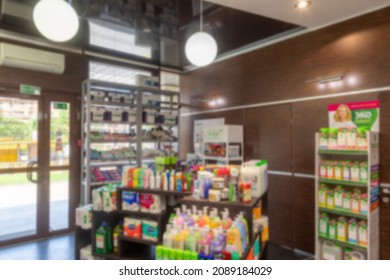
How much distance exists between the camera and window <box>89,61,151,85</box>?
17.2 feet

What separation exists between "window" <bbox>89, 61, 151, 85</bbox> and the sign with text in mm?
3821

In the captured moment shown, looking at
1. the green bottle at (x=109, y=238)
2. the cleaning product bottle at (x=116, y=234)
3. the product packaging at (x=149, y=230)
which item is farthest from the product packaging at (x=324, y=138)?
the green bottle at (x=109, y=238)

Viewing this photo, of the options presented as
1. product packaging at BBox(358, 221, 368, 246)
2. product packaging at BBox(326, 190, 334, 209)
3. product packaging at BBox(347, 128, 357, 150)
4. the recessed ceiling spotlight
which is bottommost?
product packaging at BBox(358, 221, 368, 246)

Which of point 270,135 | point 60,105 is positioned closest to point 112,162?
point 60,105

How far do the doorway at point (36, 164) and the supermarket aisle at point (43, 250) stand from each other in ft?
0.63

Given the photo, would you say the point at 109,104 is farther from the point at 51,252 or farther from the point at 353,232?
the point at 353,232

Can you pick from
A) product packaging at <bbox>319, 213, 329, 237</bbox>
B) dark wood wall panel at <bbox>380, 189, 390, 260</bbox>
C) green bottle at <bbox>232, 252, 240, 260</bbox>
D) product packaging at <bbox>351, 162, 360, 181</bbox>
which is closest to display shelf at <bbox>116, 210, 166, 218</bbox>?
green bottle at <bbox>232, 252, 240, 260</bbox>

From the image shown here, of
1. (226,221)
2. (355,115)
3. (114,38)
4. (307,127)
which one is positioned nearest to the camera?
(226,221)

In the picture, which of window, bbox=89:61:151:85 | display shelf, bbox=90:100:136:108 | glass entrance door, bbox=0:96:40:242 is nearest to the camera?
glass entrance door, bbox=0:96:40:242

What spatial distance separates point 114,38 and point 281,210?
173 inches

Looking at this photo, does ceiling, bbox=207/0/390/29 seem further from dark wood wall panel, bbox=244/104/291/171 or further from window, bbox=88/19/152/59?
window, bbox=88/19/152/59

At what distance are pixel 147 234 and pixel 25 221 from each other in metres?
2.93

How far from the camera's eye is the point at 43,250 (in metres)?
4.05

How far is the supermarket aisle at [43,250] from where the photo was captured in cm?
381
